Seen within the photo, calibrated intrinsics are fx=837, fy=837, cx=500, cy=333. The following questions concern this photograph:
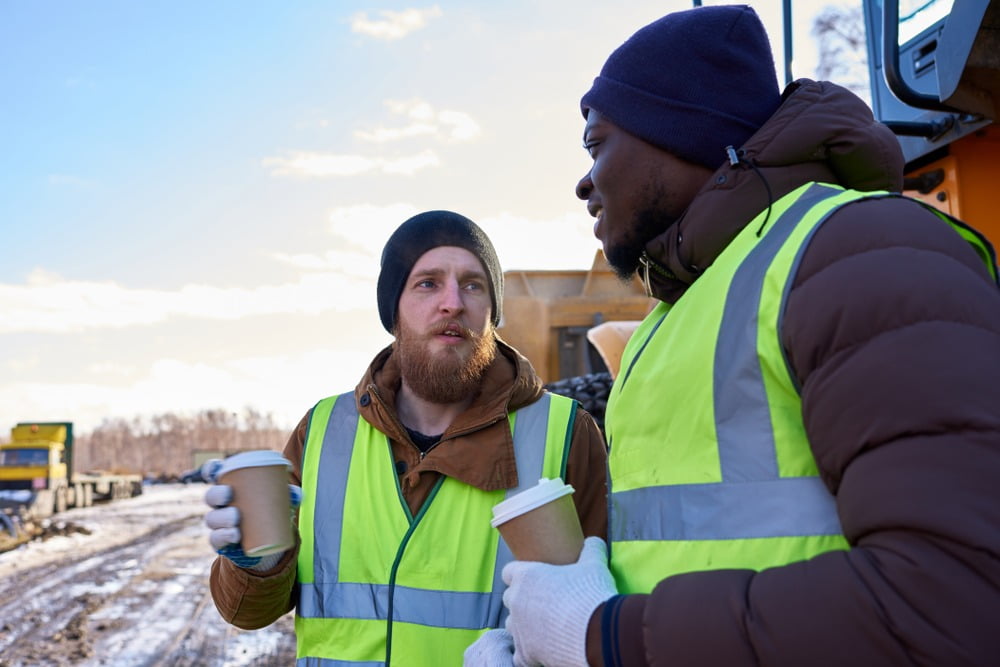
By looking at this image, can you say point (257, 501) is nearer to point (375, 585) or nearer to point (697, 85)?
point (375, 585)

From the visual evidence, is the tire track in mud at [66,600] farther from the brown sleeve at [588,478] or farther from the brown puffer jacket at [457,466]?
the brown sleeve at [588,478]

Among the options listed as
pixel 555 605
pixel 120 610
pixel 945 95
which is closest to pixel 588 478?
pixel 555 605

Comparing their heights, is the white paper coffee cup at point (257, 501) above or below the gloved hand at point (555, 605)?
above

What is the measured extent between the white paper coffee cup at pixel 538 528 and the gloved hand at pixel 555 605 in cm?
4

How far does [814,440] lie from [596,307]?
6.90m

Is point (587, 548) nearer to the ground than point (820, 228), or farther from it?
nearer to the ground

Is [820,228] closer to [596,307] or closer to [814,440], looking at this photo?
[814,440]

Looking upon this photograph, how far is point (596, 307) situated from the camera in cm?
797

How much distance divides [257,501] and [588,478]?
1096mm

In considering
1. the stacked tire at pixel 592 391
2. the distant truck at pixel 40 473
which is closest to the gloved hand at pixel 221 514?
the stacked tire at pixel 592 391

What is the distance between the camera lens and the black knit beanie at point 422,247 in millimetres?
3104

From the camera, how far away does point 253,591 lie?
7.70 ft

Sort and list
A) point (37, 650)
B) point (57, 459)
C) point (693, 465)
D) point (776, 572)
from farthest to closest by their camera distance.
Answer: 1. point (57, 459)
2. point (37, 650)
3. point (693, 465)
4. point (776, 572)

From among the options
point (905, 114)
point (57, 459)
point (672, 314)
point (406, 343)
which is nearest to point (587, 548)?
point (672, 314)
